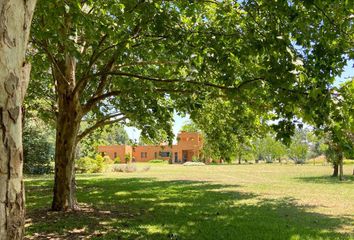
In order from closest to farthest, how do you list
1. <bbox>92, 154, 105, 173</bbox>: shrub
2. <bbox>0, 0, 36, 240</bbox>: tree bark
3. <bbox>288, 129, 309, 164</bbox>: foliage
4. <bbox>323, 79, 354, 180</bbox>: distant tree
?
<bbox>0, 0, 36, 240</bbox>: tree bark < <bbox>323, 79, 354, 180</bbox>: distant tree < <bbox>288, 129, 309, 164</bbox>: foliage < <bbox>92, 154, 105, 173</bbox>: shrub

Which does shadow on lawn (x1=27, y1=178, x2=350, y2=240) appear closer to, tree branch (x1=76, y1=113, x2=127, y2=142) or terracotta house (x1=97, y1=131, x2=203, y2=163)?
tree branch (x1=76, y1=113, x2=127, y2=142)

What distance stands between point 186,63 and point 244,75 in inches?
52.8

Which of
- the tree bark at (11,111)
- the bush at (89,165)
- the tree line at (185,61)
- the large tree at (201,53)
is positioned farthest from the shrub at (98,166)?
the tree bark at (11,111)

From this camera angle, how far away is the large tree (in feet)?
19.5

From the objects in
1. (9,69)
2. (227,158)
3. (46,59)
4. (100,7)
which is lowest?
(227,158)

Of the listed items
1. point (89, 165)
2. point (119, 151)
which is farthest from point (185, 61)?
point (119, 151)

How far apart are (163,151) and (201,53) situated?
69.2 metres

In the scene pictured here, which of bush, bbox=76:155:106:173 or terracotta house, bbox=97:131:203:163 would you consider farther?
terracotta house, bbox=97:131:203:163

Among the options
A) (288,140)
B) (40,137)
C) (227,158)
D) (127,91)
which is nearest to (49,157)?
(40,137)

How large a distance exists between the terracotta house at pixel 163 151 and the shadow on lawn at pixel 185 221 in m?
50.2

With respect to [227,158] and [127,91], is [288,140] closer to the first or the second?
[127,91]

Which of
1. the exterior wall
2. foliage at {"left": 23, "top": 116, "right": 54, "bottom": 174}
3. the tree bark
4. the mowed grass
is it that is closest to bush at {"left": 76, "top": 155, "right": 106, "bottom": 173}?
foliage at {"left": 23, "top": 116, "right": 54, "bottom": 174}

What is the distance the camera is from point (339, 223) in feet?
32.5

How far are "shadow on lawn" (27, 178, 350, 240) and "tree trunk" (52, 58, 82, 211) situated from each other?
24.7 inches
